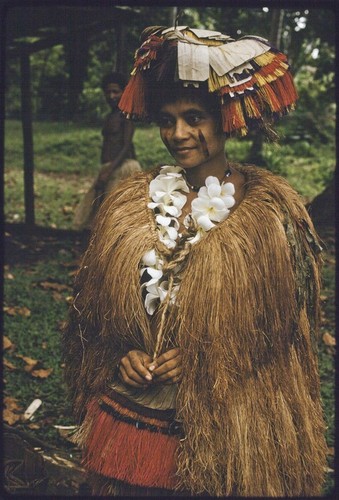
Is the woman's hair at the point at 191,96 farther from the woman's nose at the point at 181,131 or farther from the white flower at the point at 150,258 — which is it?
the white flower at the point at 150,258

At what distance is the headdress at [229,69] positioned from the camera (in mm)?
2014

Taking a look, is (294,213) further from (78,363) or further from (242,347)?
(78,363)

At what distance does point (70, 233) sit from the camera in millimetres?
7098

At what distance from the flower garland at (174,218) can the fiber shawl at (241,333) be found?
3cm

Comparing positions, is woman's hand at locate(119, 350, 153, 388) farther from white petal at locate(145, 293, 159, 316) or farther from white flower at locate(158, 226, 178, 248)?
white flower at locate(158, 226, 178, 248)

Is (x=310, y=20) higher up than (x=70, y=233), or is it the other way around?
(x=310, y=20)

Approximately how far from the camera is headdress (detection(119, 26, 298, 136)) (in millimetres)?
2014

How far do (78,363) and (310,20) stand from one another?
18.0ft

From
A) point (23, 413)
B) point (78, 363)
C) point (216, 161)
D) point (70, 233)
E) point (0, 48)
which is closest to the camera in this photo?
point (216, 161)

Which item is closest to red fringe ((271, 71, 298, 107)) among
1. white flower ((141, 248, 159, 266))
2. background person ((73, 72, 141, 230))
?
white flower ((141, 248, 159, 266))

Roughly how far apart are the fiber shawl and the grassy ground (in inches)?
17.0

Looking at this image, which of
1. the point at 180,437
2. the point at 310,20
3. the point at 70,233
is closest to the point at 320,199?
the point at 310,20

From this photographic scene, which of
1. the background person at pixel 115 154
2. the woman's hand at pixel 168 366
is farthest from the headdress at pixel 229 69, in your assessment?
the background person at pixel 115 154

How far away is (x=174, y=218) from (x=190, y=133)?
0.95 feet
